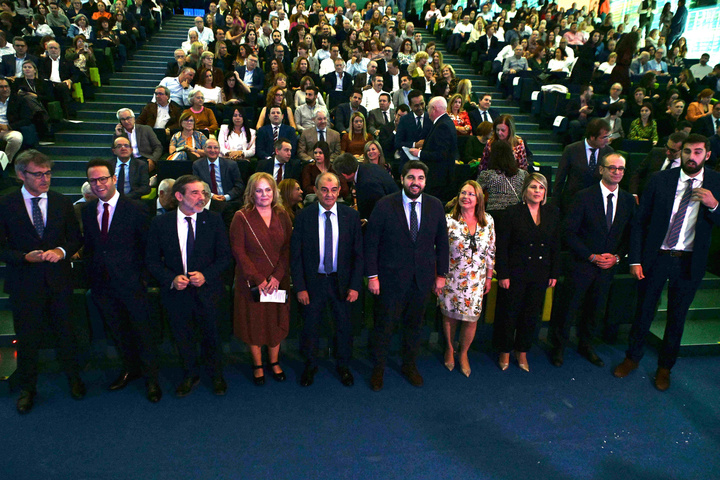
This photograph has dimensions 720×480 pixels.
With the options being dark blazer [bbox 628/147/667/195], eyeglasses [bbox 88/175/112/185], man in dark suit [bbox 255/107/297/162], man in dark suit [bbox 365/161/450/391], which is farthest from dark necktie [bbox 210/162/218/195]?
dark blazer [bbox 628/147/667/195]

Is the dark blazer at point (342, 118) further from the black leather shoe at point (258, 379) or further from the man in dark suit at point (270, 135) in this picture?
the black leather shoe at point (258, 379)

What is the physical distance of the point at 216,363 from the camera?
2943 mm

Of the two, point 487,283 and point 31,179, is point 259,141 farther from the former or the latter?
point 487,283

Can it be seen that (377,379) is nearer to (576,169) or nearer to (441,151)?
(441,151)

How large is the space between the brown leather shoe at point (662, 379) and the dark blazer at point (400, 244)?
1652 mm

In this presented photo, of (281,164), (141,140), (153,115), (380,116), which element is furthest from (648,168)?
(153,115)

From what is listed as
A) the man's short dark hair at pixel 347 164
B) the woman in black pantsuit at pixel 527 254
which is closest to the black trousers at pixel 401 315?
the woman in black pantsuit at pixel 527 254

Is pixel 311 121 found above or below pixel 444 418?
above

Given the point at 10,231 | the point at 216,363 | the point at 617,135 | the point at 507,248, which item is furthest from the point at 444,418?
the point at 617,135

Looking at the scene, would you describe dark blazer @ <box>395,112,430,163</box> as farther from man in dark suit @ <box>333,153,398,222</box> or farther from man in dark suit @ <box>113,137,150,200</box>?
man in dark suit @ <box>113,137,150,200</box>

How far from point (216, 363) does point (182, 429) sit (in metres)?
0.44

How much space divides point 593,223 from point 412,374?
5.01ft

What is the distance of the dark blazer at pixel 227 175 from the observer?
14.6ft

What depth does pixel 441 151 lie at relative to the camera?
4414mm
